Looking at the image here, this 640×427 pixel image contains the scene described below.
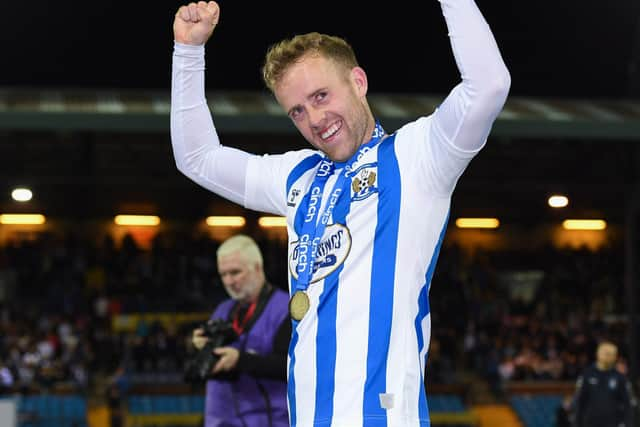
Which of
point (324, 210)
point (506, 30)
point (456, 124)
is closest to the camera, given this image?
point (456, 124)

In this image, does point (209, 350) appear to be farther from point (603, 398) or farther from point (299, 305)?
point (603, 398)

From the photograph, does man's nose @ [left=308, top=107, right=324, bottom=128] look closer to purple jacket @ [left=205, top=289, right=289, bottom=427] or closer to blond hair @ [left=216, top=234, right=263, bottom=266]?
purple jacket @ [left=205, top=289, right=289, bottom=427]

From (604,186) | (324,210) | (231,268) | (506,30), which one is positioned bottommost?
(324,210)

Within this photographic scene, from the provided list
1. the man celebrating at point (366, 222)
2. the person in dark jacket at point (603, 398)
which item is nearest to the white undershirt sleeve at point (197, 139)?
the man celebrating at point (366, 222)

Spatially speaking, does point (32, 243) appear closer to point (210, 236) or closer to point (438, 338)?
point (210, 236)

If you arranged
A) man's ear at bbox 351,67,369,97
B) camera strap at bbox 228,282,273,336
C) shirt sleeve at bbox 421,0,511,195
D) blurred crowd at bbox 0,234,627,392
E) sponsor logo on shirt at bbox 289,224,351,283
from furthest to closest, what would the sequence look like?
blurred crowd at bbox 0,234,627,392 < camera strap at bbox 228,282,273,336 < man's ear at bbox 351,67,369,97 < sponsor logo on shirt at bbox 289,224,351,283 < shirt sleeve at bbox 421,0,511,195

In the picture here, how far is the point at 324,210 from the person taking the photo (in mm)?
2373

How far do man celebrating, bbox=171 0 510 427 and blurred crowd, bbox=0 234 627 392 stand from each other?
1655 centimetres

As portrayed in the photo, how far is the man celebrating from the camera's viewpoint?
7.23ft

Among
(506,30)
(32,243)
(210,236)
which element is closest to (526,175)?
(506,30)

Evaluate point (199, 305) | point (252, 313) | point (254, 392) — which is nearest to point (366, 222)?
point (254, 392)

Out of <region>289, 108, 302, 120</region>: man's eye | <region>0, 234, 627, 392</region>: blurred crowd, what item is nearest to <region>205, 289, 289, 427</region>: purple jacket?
<region>289, 108, 302, 120</region>: man's eye

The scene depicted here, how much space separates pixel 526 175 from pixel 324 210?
505 inches

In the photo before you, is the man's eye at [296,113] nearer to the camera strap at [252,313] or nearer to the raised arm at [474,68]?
the raised arm at [474,68]
